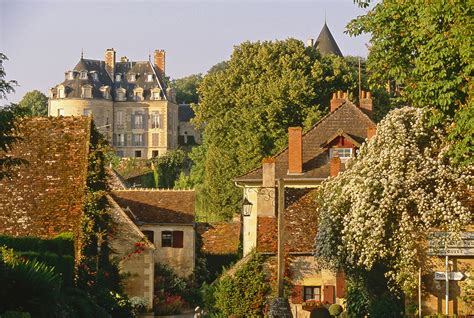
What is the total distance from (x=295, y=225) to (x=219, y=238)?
18.9 meters

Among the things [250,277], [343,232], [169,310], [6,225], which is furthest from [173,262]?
[6,225]

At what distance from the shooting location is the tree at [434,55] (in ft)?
84.4

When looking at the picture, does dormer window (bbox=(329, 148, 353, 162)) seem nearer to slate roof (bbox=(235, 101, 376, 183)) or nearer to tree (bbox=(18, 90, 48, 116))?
slate roof (bbox=(235, 101, 376, 183))

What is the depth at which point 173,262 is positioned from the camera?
179 feet

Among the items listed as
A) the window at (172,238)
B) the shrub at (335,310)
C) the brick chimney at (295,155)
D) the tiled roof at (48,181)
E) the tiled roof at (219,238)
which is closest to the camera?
the tiled roof at (48,181)

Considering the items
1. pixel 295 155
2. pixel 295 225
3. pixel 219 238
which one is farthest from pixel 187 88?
pixel 295 225

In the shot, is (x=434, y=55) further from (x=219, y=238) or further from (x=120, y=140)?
(x=120, y=140)

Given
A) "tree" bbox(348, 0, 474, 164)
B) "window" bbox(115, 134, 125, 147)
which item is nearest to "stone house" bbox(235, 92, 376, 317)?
"tree" bbox(348, 0, 474, 164)

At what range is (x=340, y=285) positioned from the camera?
132 ft

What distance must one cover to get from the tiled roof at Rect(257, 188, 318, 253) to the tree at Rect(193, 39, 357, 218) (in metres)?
24.8

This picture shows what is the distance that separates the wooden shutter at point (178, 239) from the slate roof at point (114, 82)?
8512 centimetres

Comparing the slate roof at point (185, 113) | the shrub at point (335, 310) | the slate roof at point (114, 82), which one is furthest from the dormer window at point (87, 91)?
the shrub at point (335, 310)

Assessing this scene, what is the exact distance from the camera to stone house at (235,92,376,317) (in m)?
40.2

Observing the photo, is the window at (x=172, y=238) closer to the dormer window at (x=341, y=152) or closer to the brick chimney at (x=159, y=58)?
the dormer window at (x=341, y=152)
